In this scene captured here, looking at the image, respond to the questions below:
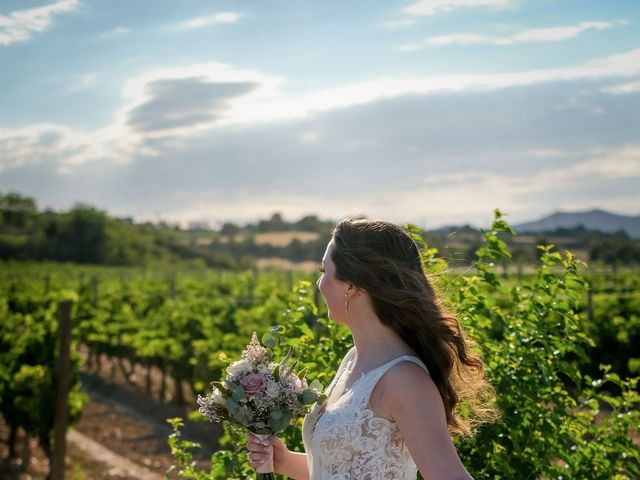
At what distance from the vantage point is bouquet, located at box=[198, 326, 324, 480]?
91.0 inches

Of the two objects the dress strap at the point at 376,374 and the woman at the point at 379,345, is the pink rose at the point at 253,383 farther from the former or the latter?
the dress strap at the point at 376,374

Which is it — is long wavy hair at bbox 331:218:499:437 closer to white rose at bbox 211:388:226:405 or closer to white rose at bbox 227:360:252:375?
white rose at bbox 227:360:252:375

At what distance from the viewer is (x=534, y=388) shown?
345 centimetres

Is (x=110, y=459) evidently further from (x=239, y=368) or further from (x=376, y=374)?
(x=376, y=374)

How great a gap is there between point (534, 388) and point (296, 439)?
42.9 inches

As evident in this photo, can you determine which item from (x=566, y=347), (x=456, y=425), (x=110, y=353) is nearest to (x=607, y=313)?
(x=110, y=353)

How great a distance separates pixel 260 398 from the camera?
231 centimetres

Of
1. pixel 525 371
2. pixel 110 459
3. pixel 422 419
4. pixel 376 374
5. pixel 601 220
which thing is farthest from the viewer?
pixel 601 220

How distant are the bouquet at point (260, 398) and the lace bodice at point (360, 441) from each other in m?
0.10

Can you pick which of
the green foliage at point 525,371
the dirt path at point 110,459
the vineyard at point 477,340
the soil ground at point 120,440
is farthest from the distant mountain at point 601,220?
the green foliage at point 525,371

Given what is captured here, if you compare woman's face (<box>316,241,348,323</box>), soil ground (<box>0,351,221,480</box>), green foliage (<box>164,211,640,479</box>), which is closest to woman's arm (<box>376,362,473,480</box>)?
woman's face (<box>316,241,348,323</box>)

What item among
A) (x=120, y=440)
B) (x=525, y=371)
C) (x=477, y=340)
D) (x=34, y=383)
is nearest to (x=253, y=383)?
(x=477, y=340)

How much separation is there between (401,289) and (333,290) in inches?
7.8

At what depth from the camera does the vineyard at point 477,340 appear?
344 centimetres
